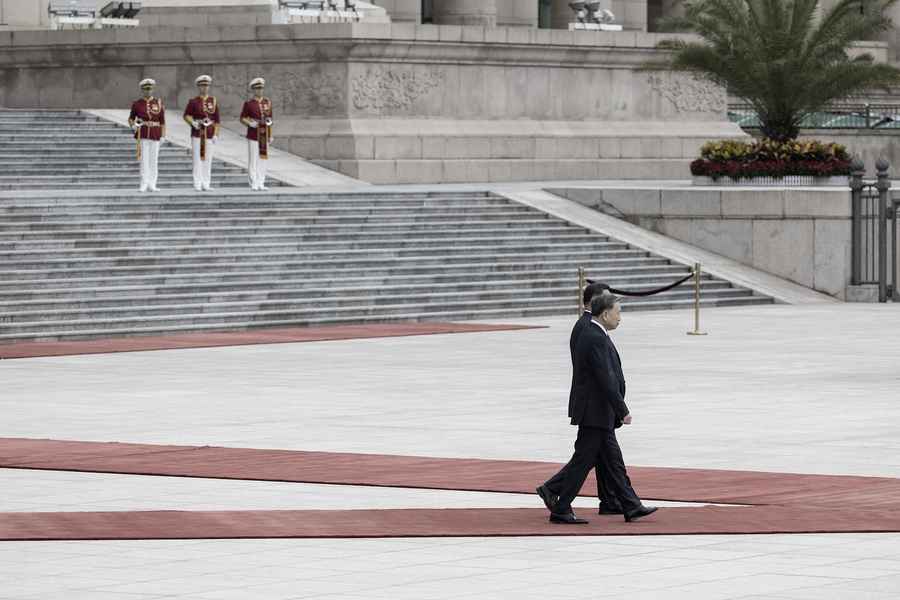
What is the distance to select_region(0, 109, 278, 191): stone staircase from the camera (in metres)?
35.1

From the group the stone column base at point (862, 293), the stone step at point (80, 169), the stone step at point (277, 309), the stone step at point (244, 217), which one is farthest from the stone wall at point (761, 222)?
the stone step at point (80, 169)

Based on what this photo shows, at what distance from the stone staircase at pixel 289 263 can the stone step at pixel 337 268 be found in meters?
0.02

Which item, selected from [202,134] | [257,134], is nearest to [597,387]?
[202,134]

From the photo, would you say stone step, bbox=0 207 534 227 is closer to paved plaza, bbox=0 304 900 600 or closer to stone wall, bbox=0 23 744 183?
paved plaza, bbox=0 304 900 600

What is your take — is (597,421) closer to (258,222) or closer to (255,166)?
(258,222)

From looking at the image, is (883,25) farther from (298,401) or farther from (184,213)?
(298,401)

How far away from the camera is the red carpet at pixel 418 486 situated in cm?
1170

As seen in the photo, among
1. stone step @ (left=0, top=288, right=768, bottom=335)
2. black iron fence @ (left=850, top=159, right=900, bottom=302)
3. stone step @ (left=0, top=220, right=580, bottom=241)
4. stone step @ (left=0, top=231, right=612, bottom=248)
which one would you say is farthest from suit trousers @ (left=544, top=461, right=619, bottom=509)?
black iron fence @ (left=850, top=159, right=900, bottom=302)

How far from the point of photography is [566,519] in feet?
39.0

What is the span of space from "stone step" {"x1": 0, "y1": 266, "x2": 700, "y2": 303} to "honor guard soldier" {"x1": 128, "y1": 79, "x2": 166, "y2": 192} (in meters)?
5.04

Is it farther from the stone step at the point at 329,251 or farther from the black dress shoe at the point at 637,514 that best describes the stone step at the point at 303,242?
the black dress shoe at the point at 637,514

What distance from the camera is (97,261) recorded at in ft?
91.5

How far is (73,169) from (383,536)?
82.7ft

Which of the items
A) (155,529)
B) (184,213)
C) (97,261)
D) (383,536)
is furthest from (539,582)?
(184,213)
